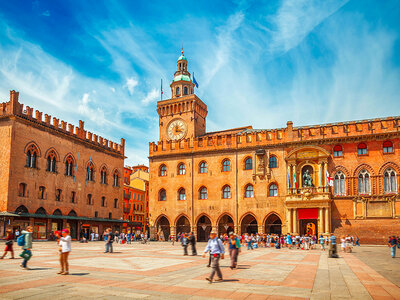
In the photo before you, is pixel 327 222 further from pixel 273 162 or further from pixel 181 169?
pixel 181 169

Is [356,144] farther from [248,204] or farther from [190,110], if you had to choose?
[190,110]

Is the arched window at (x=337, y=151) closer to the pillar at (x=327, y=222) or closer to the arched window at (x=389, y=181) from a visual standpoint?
the arched window at (x=389, y=181)

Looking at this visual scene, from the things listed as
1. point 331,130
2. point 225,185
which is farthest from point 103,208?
point 331,130

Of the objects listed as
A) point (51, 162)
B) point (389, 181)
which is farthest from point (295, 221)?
point (51, 162)

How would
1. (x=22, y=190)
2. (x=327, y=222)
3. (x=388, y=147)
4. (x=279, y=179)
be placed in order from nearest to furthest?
1. (x=22, y=190)
2. (x=388, y=147)
3. (x=327, y=222)
4. (x=279, y=179)

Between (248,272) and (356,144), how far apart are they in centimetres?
3094

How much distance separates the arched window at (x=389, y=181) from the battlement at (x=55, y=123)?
34.9 meters

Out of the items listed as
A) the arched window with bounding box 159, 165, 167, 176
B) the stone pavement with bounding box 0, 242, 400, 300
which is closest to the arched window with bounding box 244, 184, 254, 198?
the arched window with bounding box 159, 165, 167, 176

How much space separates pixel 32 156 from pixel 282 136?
27.6m

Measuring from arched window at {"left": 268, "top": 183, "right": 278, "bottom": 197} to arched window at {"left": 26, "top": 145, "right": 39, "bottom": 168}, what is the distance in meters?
25.9

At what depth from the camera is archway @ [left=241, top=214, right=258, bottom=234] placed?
45.4 m

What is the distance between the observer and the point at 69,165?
46094 mm

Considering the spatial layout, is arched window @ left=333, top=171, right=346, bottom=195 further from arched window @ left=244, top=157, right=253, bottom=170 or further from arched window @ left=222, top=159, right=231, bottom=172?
arched window @ left=222, top=159, right=231, bottom=172

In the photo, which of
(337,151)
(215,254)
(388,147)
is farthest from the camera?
(337,151)
